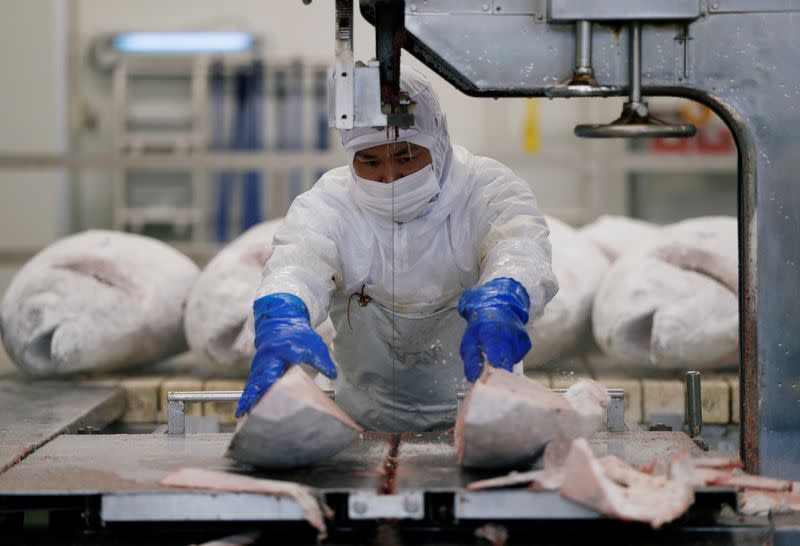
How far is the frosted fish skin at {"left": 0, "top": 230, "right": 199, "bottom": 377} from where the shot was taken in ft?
14.8

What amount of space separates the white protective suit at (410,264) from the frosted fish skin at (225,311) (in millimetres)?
1135

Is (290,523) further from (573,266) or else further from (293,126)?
(293,126)

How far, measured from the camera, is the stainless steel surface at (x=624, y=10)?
2266 mm

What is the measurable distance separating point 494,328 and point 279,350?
0.46m

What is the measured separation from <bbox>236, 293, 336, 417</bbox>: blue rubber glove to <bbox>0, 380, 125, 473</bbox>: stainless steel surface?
1.83ft

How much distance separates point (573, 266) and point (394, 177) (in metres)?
2.10

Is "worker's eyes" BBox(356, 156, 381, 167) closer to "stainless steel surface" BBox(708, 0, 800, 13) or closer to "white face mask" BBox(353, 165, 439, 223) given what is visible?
"white face mask" BBox(353, 165, 439, 223)

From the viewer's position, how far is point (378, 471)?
222 centimetres

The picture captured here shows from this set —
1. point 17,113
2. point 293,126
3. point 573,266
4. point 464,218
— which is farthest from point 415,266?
point 17,113

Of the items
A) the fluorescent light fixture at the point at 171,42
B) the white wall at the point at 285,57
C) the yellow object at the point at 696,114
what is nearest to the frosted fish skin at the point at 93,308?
the fluorescent light fixture at the point at 171,42

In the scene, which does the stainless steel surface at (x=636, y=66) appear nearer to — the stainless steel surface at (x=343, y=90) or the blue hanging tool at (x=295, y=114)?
the stainless steel surface at (x=343, y=90)

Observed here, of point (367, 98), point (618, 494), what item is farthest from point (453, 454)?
point (367, 98)

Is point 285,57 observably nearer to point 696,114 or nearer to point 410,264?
point 696,114

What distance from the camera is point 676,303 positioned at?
438 cm
